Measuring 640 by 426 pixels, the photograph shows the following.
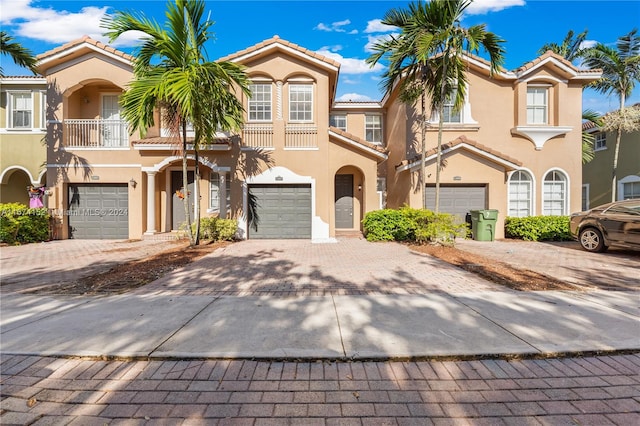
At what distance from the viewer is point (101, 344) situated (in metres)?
3.39

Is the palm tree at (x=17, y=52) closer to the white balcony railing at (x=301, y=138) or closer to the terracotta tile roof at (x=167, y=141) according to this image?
the terracotta tile roof at (x=167, y=141)

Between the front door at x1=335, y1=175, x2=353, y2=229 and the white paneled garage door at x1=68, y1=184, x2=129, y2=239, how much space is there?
31.1 ft

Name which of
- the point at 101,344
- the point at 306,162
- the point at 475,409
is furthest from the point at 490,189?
the point at 101,344

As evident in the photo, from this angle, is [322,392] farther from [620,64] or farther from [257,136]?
[620,64]

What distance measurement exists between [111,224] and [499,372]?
1455 centimetres

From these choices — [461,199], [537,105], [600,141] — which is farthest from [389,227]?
[600,141]

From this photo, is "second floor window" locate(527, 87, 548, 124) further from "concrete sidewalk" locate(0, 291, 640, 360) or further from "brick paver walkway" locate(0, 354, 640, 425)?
"brick paver walkway" locate(0, 354, 640, 425)

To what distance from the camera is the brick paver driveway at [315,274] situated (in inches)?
219

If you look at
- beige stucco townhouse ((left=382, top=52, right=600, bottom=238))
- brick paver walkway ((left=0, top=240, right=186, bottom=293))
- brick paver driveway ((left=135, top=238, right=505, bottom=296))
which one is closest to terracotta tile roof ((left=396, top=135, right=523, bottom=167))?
beige stucco townhouse ((left=382, top=52, right=600, bottom=238))

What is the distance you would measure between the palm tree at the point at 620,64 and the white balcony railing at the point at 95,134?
21776 mm

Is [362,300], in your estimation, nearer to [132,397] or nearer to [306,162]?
[132,397]

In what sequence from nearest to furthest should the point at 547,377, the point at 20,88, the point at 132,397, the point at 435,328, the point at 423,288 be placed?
1. the point at 132,397
2. the point at 547,377
3. the point at 435,328
4. the point at 423,288
5. the point at 20,88

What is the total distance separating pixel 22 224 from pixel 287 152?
1014 cm

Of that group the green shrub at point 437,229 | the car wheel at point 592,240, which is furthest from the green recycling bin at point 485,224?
the car wheel at point 592,240
